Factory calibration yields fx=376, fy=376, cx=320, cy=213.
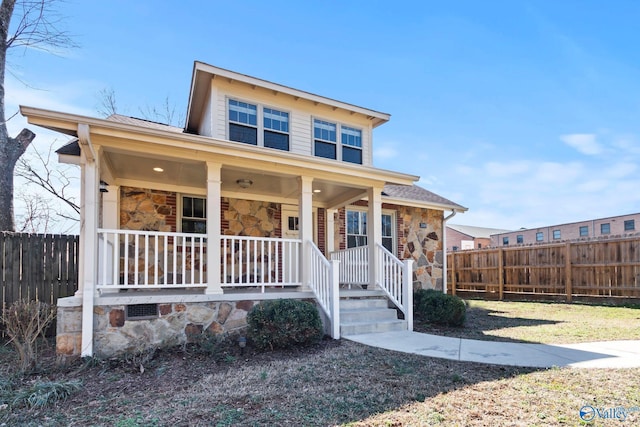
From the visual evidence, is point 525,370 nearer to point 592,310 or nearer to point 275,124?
point 275,124

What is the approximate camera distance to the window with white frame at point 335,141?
862 centimetres

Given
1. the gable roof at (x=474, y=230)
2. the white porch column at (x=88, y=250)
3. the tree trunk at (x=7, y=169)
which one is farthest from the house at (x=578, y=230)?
the tree trunk at (x=7, y=169)

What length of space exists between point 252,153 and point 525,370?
4.75 metres

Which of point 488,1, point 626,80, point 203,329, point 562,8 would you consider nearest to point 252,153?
point 203,329

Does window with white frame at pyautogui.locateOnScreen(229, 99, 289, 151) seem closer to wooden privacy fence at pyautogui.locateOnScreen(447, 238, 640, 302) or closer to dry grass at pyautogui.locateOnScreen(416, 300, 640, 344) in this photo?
dry grass at pyautogui.locateOnScreen(416, 300, 640, 344)

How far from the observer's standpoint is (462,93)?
1388 centimetres

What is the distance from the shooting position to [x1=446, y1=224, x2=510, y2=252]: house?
35.2m

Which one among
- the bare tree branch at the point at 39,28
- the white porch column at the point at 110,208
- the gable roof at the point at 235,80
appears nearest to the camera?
the white porch column at the point at 110,208

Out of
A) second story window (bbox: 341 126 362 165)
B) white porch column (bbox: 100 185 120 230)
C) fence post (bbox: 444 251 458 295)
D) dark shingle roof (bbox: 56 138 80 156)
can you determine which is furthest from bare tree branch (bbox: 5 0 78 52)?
fence post (bbox: 444 251 458 295)

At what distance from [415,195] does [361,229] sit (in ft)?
6.93

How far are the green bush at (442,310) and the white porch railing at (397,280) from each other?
0.67m

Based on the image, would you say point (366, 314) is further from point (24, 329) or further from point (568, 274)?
point (568, 274)

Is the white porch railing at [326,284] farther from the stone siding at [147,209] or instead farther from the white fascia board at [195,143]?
the stone siding at [147,209]

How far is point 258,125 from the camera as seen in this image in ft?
26.1
